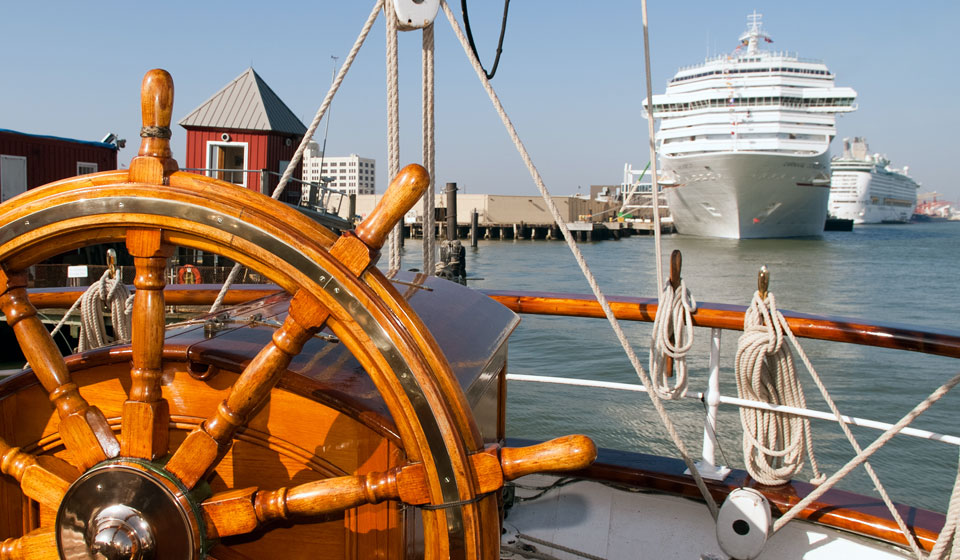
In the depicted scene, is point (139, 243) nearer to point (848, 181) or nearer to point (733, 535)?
point (733, 535)

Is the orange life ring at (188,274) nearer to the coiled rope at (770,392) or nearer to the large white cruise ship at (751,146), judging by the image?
the coiled rope at (770,392)

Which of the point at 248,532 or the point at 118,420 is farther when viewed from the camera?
the point at 118,420

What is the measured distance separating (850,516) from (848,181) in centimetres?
7664

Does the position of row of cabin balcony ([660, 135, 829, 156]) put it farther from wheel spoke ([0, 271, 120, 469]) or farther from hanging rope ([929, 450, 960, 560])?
wheel spoke ([0, 271, 120, 469])

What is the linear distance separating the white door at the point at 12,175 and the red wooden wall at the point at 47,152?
10 cm

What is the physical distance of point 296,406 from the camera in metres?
1.13

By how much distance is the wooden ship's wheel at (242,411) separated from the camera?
97cm

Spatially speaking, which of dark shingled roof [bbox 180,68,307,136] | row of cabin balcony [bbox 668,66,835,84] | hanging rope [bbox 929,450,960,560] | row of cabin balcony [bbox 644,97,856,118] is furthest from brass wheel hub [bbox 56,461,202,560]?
row of cabin balcony [bbox 668,66,835,84]

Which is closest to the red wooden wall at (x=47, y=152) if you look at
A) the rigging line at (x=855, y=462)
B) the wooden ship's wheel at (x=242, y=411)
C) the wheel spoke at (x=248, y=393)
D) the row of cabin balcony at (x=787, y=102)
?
the wooden ship's wheel at (x=242, y=411)

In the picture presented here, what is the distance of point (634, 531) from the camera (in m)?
1.97

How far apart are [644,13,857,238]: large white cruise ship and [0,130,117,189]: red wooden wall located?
92.6ft

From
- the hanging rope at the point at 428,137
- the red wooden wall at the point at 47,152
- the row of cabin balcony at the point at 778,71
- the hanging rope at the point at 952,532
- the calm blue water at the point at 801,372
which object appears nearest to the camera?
the hanging rope at the point at 952,532

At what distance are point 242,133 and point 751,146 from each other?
28.1m

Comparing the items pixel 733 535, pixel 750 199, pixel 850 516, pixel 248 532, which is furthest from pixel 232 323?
pixel 750 199
